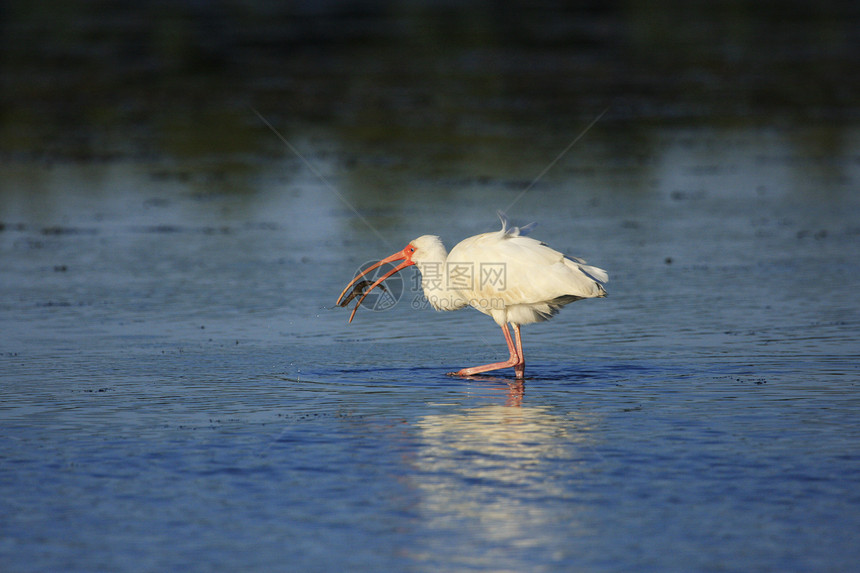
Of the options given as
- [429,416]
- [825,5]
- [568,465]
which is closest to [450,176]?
[429,416]

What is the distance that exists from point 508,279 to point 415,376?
127cm

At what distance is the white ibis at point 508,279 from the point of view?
1080 cm

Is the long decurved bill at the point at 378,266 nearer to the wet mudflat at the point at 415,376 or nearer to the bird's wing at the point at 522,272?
the wet mudflat at the point at 415,376

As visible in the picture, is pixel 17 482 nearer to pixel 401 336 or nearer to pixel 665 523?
pixel 665 523

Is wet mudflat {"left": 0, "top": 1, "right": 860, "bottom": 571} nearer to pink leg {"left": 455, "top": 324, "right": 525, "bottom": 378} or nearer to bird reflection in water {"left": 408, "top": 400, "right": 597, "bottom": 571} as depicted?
bird reflection in water {"left": 408, "top": 400, "right": 597, "bottom": 571}

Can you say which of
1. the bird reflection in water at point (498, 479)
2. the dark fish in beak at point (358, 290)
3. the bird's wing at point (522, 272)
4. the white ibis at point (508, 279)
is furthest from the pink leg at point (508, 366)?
the dark fish in beak at point (358, 290)

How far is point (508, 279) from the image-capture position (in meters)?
11.0

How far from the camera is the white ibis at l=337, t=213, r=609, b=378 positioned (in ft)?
35.4

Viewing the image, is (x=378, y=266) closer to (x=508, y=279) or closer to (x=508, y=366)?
(x=508, y=279)

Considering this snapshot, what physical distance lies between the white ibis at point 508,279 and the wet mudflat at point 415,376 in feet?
1.29

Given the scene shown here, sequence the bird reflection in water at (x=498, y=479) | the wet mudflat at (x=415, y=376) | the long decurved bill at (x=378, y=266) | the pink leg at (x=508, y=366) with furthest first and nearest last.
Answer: the long decurved bill at (x=378, y=266), the pink leg at (x=508, y=366), the wet mudflat at (x=415, y=376), the bird reflection in water at (x=498, y=479)

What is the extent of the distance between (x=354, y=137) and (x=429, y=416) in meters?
17.6

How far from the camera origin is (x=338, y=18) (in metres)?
52.4

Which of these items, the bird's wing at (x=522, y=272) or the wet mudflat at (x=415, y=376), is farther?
the bird's wing at (x=522, y=272)
